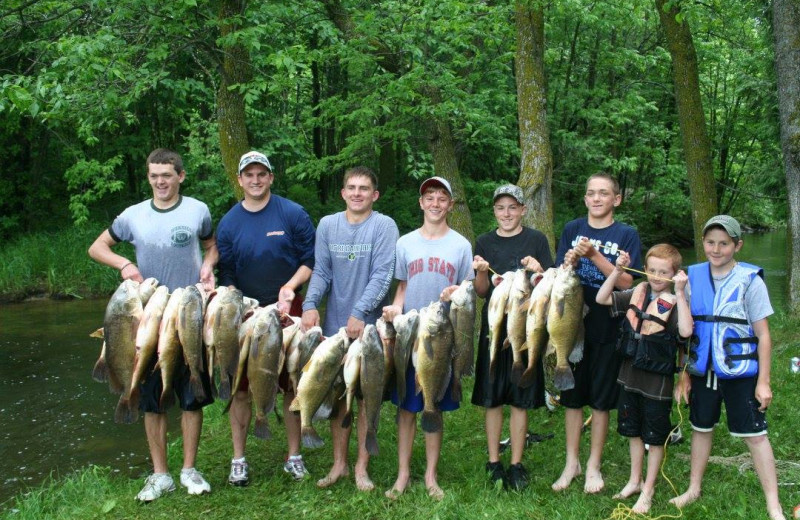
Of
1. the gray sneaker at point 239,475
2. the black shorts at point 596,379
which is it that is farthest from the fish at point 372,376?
the black shorts at point 596,379

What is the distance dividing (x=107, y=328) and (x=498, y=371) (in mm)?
2748

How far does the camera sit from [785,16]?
784cm

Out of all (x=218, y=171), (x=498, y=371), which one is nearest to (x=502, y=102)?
(x=218, y=171)

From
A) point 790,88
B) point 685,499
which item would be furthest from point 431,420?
point 790,88

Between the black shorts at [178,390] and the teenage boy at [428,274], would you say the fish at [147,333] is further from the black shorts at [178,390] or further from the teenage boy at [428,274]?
the teenage boy at [428,274]

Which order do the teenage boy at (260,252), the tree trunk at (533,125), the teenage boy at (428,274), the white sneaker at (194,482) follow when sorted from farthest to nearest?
the tree trunk at (533,125) → the teenage boy at (260,252) → the white sneaker at (194,482) → the teenage boy at (428,274)

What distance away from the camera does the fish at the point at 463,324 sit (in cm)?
453

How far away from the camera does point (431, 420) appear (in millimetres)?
4660

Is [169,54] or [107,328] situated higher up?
[169,54]

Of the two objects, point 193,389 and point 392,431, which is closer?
point 193,389

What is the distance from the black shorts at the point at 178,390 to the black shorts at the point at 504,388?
1.97 meters

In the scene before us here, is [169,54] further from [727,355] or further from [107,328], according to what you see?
[727,355]

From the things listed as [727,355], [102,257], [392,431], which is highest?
[102,257]

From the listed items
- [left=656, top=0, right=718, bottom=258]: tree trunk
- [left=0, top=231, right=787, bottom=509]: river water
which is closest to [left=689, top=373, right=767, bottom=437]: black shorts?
[left=656, top=0, right=718, bottom=258]: tree trunk
